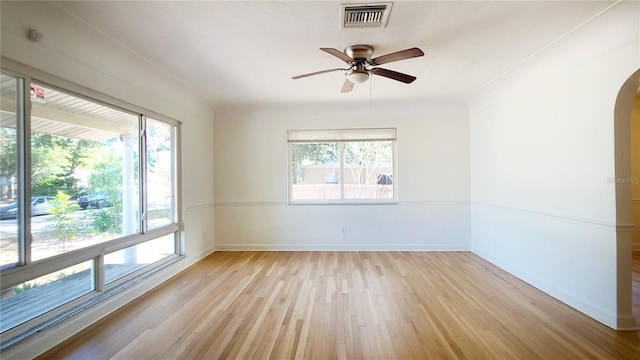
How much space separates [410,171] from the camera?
4.97m

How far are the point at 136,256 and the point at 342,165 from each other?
131 inches

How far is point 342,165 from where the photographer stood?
5.12 metres

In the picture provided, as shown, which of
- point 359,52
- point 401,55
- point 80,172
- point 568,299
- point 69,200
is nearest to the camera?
point 401,55

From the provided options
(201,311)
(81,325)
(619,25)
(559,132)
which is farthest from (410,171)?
(81,325)

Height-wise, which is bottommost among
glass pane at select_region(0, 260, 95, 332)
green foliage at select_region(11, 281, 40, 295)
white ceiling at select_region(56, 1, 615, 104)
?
glass pane at select_region(0, 260, 95, 332)

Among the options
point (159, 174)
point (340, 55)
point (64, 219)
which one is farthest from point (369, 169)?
point (64, 219)

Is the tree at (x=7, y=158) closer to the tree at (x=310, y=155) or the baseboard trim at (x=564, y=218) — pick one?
the tree at (x=310, y=155)

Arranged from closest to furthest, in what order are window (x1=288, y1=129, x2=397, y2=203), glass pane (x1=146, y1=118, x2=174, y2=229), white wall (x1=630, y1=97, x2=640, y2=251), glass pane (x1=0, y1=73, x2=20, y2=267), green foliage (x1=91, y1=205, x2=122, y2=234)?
glass pane (x1=0, y1=73, x2=20, y2=267) < green foliage (x1=91, y1=205, x2=122, y2=234) < glass pane (x1=146, y1=118, x2=174, y2=229) < white wall (x1=630, y1=97, x2=640, y2=251) < window (x1=288, y1=129, x2=397, y2=203)

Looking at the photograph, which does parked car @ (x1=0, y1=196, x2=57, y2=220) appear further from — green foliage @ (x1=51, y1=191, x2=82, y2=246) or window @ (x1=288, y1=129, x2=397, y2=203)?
window @ (x1=288, y1=129, x2=397, y2=203)

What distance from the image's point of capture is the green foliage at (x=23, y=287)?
2043 mm

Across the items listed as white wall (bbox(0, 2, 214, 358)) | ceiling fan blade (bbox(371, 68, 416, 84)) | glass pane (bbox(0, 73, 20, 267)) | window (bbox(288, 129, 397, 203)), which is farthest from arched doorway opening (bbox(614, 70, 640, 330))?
glass pane (bbox(0, 73, 20, 267))

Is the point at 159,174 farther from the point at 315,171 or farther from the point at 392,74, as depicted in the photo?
the point at 392,74

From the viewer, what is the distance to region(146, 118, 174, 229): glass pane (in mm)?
3507

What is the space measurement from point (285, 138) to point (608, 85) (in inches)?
161
